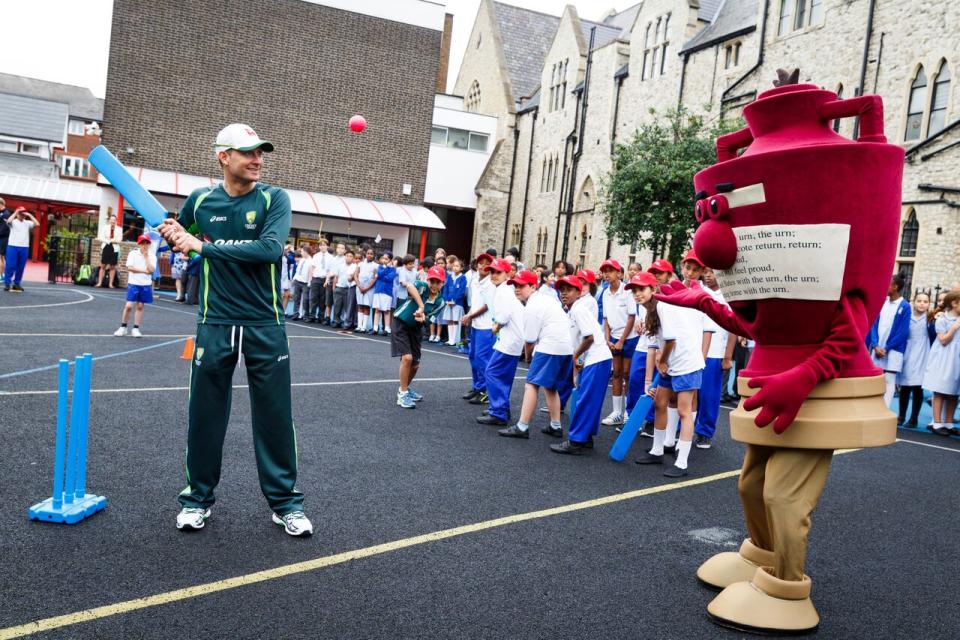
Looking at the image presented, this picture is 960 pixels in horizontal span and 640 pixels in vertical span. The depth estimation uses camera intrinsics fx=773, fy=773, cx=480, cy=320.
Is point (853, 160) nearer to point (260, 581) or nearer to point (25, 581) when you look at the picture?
point (260, 581)

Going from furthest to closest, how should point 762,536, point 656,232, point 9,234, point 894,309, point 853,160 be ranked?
point 656,232
point 9,234
point 894,309
point 762,536
point 853,160

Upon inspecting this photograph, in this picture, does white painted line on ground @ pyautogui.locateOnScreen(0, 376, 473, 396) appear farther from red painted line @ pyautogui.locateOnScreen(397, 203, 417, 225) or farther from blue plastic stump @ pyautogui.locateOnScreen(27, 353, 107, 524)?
red painted line @ pyautogui.locateOnScreen(397, 203, 417, 225)

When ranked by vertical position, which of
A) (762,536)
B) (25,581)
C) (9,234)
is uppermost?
(9,234)

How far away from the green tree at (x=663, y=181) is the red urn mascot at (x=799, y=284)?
16.8m

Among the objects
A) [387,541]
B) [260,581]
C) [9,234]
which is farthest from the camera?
[9,234]

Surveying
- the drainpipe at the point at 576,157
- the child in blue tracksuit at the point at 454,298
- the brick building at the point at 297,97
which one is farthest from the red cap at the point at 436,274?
the drainpipe at the point at 576,157

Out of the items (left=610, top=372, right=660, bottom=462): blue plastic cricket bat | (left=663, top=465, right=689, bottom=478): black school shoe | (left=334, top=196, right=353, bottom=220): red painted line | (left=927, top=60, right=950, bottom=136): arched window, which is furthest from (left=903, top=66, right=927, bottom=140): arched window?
(left=334, top=196, right=353, bottom=220): red painted line

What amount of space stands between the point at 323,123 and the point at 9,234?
14531 millimetres

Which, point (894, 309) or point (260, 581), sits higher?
point (894, 309)

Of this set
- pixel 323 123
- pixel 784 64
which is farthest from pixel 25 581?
pixel 323 123

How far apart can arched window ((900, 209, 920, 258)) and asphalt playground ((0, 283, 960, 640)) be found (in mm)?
10822

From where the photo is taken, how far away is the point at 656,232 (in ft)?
70.1

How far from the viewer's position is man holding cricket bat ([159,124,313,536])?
15.3 ft

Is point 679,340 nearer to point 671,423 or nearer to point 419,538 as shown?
point 671,423
